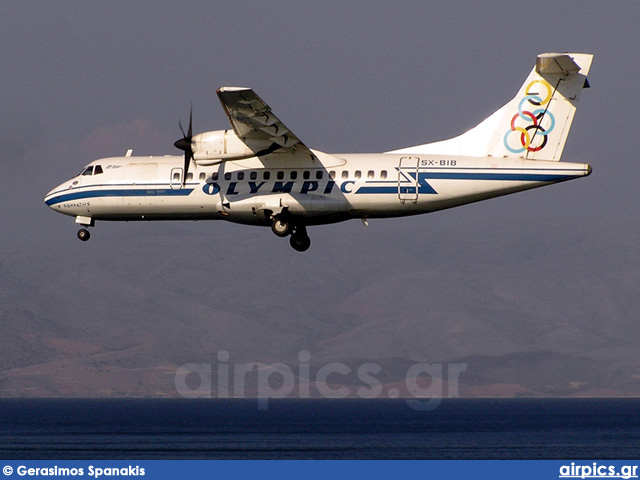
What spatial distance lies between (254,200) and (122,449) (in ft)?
211

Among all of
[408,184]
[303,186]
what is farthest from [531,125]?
[303,186]

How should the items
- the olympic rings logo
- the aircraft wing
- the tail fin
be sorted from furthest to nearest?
the olympic rings logo
the tail fin
the aircraft wing

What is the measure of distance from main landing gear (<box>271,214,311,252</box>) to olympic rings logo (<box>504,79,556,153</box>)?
8.49m

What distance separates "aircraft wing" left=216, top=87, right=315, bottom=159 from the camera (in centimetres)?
3966

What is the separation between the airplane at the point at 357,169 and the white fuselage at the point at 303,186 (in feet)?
0.12

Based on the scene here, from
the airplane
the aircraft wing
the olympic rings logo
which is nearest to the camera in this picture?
the aircraft wing

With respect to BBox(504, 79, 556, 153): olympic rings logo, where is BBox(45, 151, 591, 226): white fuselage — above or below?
below

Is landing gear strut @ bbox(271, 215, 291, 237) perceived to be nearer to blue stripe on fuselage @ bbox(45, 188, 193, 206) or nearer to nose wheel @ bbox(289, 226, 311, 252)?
nose wheel @ bbox(289, 226, 311, 252)

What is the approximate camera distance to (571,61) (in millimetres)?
41000

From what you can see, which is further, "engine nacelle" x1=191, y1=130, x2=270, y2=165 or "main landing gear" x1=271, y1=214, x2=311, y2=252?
"main landing gear" x1=271, y1=214, x2=311, y2=252

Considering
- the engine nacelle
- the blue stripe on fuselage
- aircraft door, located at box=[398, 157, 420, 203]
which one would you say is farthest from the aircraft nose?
aircraft door, located at box=[398, 157, 420, 203]

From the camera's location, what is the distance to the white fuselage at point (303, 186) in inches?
1629

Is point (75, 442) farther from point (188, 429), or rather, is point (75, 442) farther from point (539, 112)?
point (539, 112)
